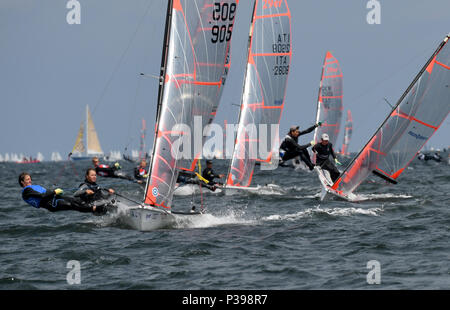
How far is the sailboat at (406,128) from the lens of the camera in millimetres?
18094

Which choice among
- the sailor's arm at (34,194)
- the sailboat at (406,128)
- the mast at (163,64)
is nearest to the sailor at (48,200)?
the sailor's arm at (34,194)

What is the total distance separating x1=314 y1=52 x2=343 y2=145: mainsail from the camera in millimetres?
38906

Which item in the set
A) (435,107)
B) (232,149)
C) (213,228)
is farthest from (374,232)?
(232,149)

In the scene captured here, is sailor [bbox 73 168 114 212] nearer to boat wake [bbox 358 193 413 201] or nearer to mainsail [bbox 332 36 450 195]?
mainsail [bbox 332 36 450 195]

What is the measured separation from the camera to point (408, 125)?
18.4 meters

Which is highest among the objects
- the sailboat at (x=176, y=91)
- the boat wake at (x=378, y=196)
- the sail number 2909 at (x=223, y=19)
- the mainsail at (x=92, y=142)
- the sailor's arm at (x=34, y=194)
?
the sail number 2909 at (x=223, y=19)

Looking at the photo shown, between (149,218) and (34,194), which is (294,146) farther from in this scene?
(34,194)

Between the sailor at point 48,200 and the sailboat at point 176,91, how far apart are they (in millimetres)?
1086

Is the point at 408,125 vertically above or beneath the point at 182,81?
beneath

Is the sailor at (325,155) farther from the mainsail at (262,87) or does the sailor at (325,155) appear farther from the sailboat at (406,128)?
the mainsail at (262,87)

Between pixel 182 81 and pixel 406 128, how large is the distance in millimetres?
7433

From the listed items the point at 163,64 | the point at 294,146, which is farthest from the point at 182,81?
the point at 294,146
